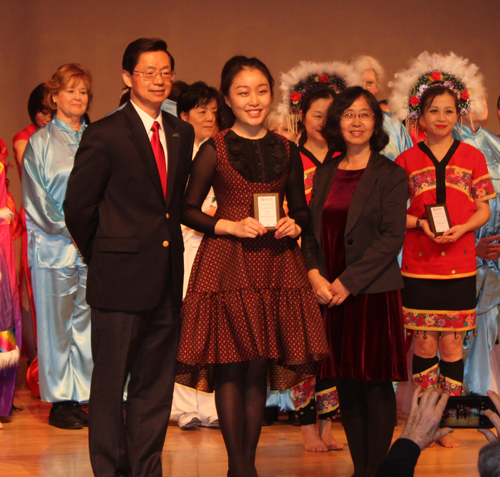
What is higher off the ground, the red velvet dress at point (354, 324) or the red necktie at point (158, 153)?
the red necktie at point (158, 153)

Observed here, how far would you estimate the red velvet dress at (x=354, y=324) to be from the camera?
263 cm

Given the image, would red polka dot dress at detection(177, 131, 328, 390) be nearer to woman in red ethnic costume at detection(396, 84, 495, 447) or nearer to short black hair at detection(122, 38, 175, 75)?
short black hair at detection(122, 38, 175, 75)

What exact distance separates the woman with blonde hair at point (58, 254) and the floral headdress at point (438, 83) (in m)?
1.70

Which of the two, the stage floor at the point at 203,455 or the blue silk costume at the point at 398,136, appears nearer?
the stage floor at the point at 203,455

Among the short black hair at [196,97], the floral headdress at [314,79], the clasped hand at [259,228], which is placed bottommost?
the clasped hand at [259,228]

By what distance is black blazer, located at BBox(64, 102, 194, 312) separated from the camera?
2.46 meters

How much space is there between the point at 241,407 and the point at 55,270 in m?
1.63

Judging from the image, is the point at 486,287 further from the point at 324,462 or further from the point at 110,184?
the point at 110,184

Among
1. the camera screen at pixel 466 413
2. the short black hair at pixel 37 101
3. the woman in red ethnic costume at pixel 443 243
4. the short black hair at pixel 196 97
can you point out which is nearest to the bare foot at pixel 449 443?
the woman in red ethnic costume at pixel 443 243

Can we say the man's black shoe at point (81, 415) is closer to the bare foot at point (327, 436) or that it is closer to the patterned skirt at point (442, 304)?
the bare foot at point (327, 436)

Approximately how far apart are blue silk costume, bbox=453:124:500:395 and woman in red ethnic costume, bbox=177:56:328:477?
1.69 meters

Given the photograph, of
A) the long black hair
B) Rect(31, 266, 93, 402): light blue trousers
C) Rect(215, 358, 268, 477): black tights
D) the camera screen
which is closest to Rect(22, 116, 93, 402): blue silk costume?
Rect(31, 266, 93, 402): light blue trousers

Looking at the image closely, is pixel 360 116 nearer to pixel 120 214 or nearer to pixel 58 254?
pixel 120 214

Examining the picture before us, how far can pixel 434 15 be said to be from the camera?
21.0 feet
